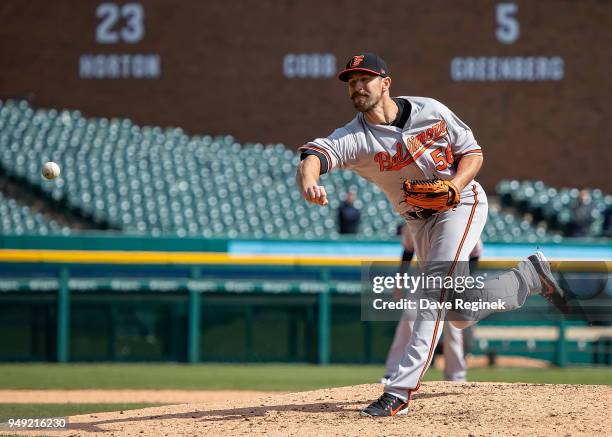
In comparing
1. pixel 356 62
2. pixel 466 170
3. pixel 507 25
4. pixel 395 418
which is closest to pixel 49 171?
pixel 356 62

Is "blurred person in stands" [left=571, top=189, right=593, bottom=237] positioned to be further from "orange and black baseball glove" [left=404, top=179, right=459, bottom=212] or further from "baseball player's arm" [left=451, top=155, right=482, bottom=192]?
"orange and black baseball glove" [left=404, top=179, right=459, bottom=212]

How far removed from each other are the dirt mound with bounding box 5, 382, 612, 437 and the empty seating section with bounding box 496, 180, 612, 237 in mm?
10924

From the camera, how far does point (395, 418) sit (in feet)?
16.3

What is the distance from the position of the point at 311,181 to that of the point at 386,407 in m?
1.16

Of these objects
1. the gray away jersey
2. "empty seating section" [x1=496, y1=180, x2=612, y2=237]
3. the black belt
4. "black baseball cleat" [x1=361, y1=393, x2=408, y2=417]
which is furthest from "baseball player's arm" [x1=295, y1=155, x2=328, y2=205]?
"empty seating section" [x1=496, y1=180, x2=612, y2=237]

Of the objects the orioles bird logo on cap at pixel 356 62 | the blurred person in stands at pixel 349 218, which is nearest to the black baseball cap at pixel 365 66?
the orioles bird logo on cap at pixel 356 62

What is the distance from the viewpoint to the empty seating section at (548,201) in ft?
55.6

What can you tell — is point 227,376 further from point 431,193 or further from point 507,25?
point 507,25

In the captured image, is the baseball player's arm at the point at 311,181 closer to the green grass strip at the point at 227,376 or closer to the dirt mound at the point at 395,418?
the dirt mound at the point at 395,418

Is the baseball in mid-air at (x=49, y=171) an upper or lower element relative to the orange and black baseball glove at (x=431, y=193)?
upper

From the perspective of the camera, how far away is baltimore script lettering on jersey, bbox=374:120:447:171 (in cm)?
521

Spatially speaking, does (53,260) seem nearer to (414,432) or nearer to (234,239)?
(234,239)

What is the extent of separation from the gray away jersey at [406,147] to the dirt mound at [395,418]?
3.46ft

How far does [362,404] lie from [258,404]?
0.61m
